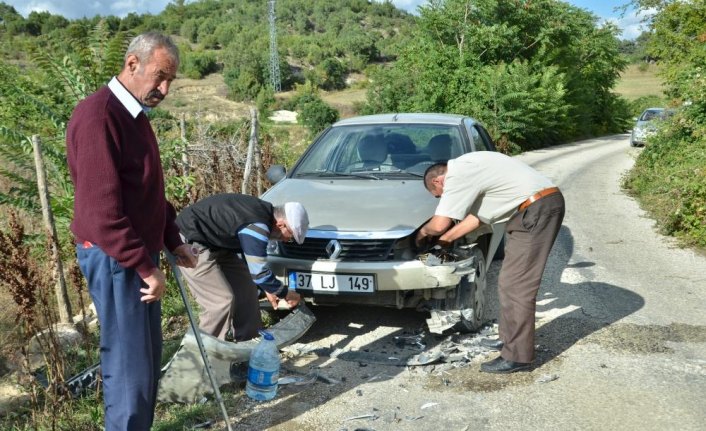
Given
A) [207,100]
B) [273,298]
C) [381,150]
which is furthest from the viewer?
[207,100]

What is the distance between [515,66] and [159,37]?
23191 millimetres

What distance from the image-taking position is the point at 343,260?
15.7 feet

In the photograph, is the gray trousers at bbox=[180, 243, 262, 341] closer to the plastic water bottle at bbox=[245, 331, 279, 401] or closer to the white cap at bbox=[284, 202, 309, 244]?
the plastic water bottle at bbox=[245, 331, 279, 401]

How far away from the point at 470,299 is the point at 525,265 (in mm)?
633

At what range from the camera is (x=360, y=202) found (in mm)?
5246

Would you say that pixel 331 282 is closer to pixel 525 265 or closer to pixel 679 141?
pixel 525 265

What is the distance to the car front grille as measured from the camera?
187 inches

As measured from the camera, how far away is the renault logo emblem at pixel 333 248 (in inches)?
187

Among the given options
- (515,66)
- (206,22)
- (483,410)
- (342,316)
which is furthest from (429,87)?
(206,22)

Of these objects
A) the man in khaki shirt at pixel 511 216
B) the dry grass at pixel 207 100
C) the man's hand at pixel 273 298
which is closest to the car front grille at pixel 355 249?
the man in khaki shirt at pixel 511 216

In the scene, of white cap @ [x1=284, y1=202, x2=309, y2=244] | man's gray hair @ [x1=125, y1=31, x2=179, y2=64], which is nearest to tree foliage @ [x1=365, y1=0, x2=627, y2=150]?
white cap @ [x1=284, y1=202, x2=309, y2=244]

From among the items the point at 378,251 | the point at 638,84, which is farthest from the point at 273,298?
the point at 638,84

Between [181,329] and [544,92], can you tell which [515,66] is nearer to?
[544,92]

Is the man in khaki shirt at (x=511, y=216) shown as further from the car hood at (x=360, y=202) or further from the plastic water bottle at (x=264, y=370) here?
the plastic water bottle at (x=264, y=370)
